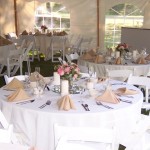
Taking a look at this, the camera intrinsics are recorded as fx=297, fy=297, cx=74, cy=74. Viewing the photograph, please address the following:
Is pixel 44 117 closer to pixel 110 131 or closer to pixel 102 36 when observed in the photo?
pixel 110 131

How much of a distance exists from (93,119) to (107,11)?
8953 millimetres

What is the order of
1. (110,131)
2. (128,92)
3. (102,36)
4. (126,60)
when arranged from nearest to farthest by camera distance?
(110,131)
(128,92)
(126,60)
(102,36)

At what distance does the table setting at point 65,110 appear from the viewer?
278 centimetres

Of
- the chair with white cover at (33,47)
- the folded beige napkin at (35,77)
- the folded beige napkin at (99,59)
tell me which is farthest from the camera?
the chair with white cover at (33,47)

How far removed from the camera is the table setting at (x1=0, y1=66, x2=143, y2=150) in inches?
109

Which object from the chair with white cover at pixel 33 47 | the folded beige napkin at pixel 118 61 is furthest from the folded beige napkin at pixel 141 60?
the chair with white cover at pixel 33 47

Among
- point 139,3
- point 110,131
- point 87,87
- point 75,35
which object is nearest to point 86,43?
point 75,35

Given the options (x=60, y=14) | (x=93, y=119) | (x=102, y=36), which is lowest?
(x=93, y=119)

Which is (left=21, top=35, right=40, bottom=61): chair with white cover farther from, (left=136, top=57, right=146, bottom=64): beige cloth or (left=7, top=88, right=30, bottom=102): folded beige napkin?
(left=7, top=88, right=30, bottom=102): folded beige napkin

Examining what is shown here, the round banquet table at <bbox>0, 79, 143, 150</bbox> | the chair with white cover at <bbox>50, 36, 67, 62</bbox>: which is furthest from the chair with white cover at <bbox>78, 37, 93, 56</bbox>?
the round banquet table at <bbox>0, 79, 143, 150</bbox>

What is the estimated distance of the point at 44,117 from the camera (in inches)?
110

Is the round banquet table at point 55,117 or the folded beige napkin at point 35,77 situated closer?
the round banquet table at point 55,117

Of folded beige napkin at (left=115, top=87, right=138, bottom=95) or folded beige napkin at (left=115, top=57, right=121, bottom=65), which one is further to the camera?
folded beige napkin at (left=115, top=57, right=121, bottom=65)

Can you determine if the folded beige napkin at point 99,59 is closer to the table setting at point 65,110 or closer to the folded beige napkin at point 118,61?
the folded beige napkin at point 118,61
